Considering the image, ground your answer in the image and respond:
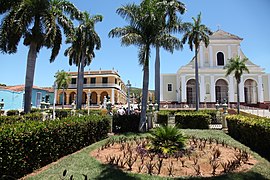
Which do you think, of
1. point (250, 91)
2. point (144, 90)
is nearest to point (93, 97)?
point (250, 91)

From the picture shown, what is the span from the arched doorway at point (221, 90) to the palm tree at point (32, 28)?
1147 inches

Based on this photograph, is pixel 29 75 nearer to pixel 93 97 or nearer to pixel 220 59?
pixel 93 97

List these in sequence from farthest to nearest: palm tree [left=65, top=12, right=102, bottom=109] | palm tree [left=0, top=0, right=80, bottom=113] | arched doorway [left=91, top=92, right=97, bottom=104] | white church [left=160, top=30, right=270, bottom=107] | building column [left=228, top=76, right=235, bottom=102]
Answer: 1. arched doorway [left=91, top=92, right=97, bottom=104]
2. white church [left=160, top=30, right=270, bottom=107]
3. building column [left=228, top=76, right=235, bottom=102]
4. palm tree [left=65, top=12, right=102, bottom=109]
5. palm tree [left=0, top=0, right=80, bottom=113]

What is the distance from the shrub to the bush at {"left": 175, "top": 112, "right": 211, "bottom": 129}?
6665 millimetres

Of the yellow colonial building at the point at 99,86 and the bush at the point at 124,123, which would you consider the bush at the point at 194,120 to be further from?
the yellow colonial building at the point at 99,86

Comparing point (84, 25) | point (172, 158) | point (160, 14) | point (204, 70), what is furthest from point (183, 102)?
point (172, 158)

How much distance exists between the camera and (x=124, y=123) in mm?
12789

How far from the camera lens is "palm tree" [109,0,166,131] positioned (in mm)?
12289

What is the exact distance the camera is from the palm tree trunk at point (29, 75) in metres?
14.5

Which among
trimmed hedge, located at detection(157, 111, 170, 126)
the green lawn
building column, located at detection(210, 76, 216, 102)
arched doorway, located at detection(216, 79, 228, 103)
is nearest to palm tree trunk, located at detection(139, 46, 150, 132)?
trimmed hedge, located at detection(157, 111, 170, 126)

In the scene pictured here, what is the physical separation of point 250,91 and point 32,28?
37192 mm

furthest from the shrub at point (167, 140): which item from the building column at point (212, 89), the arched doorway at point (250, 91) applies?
the arched doorway at point (250, 91)

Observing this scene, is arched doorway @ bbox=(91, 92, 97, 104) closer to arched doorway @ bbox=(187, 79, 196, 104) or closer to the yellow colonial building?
the yellow colonial building

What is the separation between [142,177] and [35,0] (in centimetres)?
1482
